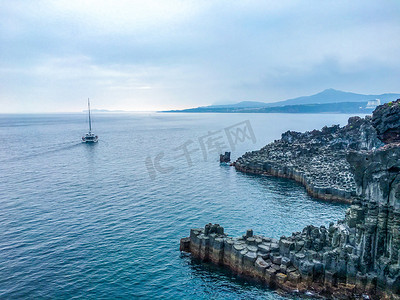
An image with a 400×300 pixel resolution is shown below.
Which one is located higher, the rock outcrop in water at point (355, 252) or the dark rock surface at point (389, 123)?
the dark rock surface at point (389, 123)

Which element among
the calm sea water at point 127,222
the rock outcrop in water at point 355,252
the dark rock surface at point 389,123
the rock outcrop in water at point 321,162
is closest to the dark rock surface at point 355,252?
the rock outcrop in water at point 355,252

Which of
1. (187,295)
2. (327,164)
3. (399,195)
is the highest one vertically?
(399,195)

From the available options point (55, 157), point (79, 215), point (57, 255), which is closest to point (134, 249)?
point (57, 255)

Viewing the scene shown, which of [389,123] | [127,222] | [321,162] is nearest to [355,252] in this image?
[389,123]

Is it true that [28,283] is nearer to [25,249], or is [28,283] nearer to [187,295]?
[25,249]

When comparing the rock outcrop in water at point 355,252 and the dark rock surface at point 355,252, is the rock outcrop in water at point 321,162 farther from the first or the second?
the rock outcrop in water at point 355,252

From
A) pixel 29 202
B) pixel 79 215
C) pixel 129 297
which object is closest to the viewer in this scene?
pixel 129 297
